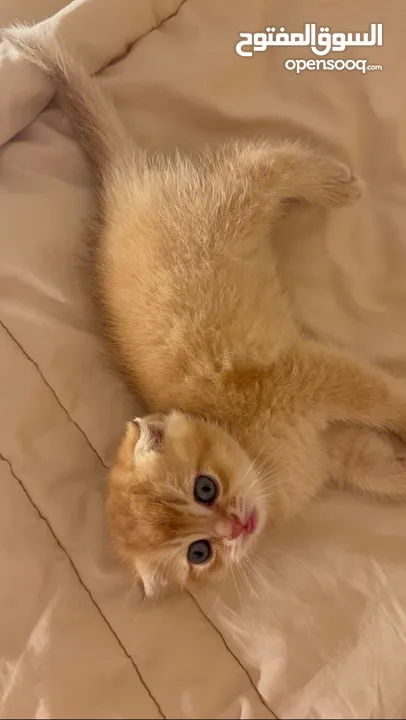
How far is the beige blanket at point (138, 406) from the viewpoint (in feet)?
3.77

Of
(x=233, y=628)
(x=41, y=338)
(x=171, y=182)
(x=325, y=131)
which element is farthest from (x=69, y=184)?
(x=233, y=628)

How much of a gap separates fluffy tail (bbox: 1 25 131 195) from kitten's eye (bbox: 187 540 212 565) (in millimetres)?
807

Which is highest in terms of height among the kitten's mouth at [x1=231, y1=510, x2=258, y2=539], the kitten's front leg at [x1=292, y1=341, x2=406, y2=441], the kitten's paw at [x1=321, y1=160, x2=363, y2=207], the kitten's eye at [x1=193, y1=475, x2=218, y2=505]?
the kitten's paw at [x1=321, y1=160, x2=363, y2=207]

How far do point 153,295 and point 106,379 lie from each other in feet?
0.75

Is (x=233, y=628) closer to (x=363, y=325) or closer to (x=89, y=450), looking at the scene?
(x=89, y=450)

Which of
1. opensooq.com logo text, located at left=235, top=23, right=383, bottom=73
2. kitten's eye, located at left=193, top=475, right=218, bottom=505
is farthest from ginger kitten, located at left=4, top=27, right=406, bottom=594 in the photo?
opensooq.com logo text, located at left=235, top=23, right=383, bottom=73

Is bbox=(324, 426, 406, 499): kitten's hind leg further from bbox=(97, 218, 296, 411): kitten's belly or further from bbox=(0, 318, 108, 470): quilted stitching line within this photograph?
bbox=(0, 318, 108, 470): quilted stitching line

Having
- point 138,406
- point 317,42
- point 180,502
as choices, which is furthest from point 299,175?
point 180,502

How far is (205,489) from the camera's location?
1279 millimetres

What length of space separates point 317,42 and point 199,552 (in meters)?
1.15

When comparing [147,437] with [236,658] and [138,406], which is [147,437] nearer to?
[138,406]

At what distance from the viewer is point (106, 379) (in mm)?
1441

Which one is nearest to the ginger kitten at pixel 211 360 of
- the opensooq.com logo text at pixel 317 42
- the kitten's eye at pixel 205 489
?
the kitten's eye at pixel 205 489

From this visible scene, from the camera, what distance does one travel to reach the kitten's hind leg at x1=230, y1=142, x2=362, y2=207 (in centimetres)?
145
